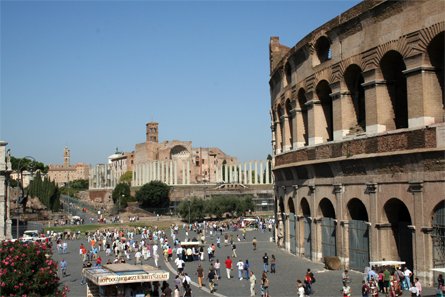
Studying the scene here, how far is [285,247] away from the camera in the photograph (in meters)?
33.2

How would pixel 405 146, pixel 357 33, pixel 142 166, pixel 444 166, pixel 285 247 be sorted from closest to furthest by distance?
pixel 444 166 → pixel 405 146 → pixel 357 33 → pixel 285 247 → pixel 142 166

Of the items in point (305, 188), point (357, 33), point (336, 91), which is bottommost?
point (305, 188)

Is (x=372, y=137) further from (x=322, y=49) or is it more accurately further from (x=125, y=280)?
(x=125, y=280)

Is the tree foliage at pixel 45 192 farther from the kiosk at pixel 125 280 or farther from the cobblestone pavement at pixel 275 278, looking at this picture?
the kiosk at pixel 125 280

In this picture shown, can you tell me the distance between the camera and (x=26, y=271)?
14070 millimetres

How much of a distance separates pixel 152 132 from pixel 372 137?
10616cm

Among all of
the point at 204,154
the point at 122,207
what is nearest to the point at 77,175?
the point at 204,154

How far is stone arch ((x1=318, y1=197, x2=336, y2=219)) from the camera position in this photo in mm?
26375

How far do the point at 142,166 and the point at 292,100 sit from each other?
78.3 m

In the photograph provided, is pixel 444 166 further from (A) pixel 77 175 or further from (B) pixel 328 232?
(A) pixel 77 175

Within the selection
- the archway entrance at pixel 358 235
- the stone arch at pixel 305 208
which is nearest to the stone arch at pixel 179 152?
the stone arch at pixel 305 208

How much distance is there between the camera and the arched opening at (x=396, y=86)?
21586mm

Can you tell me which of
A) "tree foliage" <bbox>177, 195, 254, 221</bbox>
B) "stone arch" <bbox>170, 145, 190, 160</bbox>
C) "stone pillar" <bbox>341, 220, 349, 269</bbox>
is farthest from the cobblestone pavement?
"stone arch" <bbox>170, 145, 190, 160</bbox>

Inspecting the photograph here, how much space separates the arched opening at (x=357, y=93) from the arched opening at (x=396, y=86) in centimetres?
190
